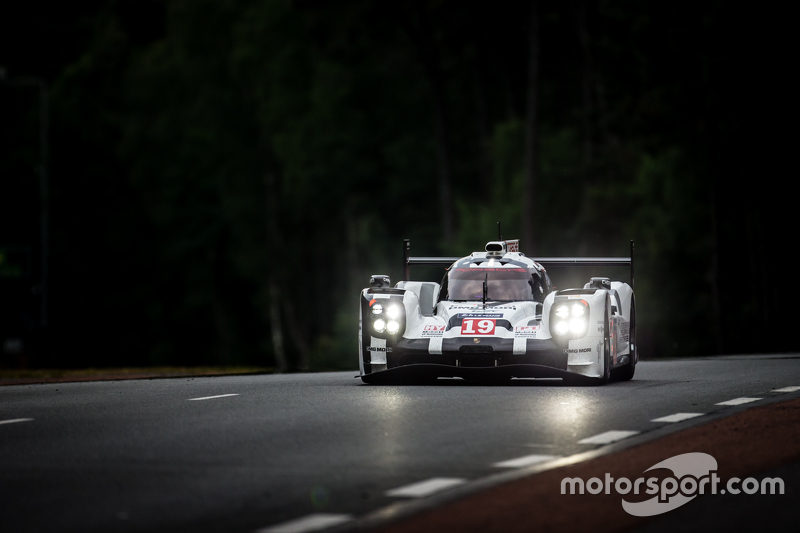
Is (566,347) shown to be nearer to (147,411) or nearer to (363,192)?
(147,411)

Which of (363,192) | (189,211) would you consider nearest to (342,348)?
(363,192)

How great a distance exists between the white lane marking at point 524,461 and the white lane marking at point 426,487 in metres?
0.70

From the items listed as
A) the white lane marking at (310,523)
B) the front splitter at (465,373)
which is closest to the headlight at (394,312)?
the front splitter at (465,373)

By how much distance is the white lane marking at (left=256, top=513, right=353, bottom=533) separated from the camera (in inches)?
321

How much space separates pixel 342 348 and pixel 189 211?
1867 centimetres

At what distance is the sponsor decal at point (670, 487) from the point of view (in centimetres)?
909

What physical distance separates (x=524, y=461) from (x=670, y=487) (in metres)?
1.32

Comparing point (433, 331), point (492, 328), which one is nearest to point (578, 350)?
point (492, 328)

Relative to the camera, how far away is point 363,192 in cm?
7419

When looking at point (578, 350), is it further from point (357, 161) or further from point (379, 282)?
point (357, 161)

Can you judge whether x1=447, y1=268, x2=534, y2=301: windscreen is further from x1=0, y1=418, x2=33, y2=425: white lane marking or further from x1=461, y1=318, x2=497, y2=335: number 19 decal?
x1=0, y1=418, x2=33, y2=425: white lane marking

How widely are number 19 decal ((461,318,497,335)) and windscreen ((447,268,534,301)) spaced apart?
114 centimetres

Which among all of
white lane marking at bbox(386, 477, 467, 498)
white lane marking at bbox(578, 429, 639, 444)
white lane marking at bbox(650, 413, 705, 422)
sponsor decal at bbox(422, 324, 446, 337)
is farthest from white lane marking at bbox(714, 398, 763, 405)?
Result: white lane marking at bbox(386, 477, 467, 498)

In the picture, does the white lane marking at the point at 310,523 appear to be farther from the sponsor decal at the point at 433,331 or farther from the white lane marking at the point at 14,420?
the sponsor decal at the point at 433,331
